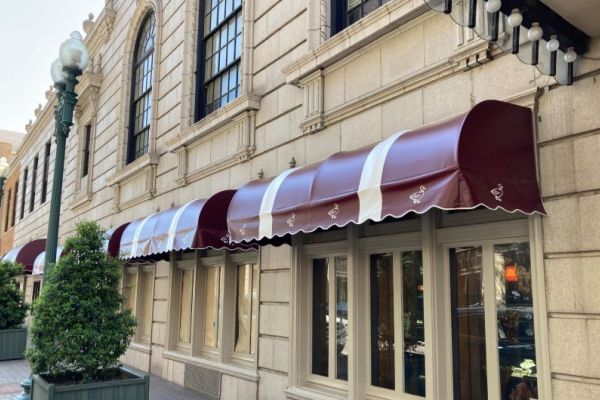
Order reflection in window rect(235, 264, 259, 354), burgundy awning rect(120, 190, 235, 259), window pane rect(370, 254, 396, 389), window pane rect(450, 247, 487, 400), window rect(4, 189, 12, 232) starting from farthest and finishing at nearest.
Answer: window rect(4, 189, 12, 232), reflection in window rect(235, 264, 259, 354), burgundy awning rect(120, 190, 235, 259), window pane rect(370, 254, 396, 389), window pane rect(450, 247, 487, 400)

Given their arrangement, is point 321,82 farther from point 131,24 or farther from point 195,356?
point 131,24

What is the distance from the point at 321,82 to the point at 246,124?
2.19m

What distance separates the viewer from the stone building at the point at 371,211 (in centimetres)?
481

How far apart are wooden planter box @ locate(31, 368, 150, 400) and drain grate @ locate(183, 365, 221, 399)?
7.90 feet

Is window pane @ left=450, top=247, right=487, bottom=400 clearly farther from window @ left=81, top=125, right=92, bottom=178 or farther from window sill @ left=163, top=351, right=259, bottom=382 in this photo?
window @ left=81, top=125, right=92, bottom=178

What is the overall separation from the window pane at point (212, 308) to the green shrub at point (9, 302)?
8941 mm

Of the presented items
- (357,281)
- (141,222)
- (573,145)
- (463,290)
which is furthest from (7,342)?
(573,145)

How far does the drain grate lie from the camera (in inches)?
389

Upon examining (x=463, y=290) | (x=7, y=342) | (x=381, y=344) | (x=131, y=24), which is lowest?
(x=7, y=342)

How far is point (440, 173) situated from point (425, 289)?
73.4 inches

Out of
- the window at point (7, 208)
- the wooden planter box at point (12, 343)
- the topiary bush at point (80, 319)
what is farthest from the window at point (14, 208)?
the topiary bush at point (80, 319)

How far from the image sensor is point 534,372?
514cm

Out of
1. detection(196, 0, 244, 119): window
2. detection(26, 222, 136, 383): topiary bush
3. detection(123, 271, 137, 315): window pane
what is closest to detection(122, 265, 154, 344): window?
detection(123, 271, 137, 315): window pane

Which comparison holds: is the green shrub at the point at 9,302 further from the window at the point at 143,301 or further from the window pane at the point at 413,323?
the window pane at the point at 413,323
